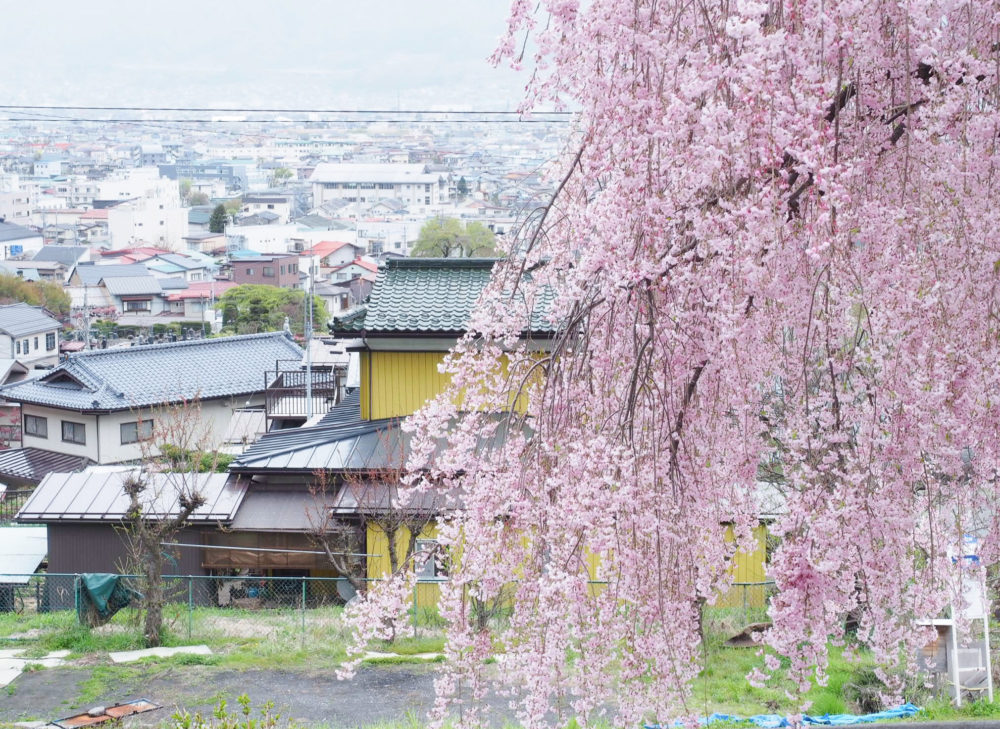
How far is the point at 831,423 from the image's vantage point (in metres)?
2.60

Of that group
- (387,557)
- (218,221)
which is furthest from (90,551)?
(218,221)

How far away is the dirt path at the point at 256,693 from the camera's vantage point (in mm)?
7911

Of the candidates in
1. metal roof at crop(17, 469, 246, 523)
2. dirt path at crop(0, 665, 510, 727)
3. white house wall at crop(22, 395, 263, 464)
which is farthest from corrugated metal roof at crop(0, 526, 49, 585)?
white house wall at crop(22, 395, 263, 464)

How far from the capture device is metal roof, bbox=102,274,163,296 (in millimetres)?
46875

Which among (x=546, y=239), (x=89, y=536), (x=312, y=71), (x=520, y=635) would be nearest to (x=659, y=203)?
(x=546, y=239)

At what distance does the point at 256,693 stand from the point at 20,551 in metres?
6.97

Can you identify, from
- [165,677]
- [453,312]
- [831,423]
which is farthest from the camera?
[453,312]

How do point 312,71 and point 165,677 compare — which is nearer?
point 165,677

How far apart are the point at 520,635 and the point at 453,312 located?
831cm

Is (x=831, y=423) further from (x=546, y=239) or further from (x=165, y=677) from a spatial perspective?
(x=165, y=677)

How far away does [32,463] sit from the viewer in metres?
25.0

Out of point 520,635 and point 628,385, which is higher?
point 628,385

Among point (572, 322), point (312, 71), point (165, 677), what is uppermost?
point (312, 71)

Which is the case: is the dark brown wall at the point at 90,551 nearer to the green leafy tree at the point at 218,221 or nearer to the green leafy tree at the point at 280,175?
the green leafy tree at the point at 218,221
